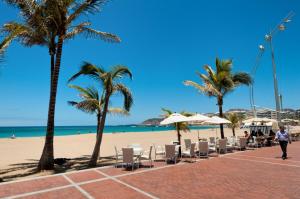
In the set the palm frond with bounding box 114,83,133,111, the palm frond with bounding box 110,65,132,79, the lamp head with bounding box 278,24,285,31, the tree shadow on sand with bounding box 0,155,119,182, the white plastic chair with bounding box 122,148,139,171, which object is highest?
the lamp head with bounding box 278,24,285,31

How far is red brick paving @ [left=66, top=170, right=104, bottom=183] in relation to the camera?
817 cm

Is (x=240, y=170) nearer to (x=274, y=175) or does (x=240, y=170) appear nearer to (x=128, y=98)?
(x=274, y=175)

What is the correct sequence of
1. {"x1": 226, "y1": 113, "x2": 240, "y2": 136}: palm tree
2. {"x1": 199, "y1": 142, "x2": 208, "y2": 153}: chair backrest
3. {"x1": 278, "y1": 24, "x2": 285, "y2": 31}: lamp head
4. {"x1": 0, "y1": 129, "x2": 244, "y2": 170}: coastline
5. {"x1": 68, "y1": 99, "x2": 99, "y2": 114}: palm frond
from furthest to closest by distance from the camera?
1. {"x1": 226, "y1": 113, "x2": 240, "y2": 136}: palm tree
2. {"x1": 278, "y1": 24, "x2": 285, "y2": 31}: lamp head
3. {"x1": 0, "y1": 129, "x2": 244, "y2": 170}: coastline
4. {"x1": 68, "y1": 99, "x2": 99, "y2": 114}: palm frond
5. {"x1": 199, "y1": 142, "x2": 208, "y2": 153}: chair backrest

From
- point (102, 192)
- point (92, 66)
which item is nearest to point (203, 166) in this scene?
point (102, 192)

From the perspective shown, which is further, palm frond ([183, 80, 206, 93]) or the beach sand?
palm frond ([183, 80, 206, 93])

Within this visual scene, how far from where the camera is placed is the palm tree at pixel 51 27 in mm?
9977

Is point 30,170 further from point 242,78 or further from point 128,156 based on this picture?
point 242,78

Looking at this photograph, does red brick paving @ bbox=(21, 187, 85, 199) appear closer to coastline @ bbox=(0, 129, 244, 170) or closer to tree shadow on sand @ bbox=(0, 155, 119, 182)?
tree shadow on sand @ bbox=(0, 155, 119, 182)

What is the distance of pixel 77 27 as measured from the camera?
37.7ft

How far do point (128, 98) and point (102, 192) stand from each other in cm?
607

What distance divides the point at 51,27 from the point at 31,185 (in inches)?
267

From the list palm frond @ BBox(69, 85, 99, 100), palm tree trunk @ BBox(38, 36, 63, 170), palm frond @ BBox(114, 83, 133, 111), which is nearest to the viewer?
palm tree trunk @ BBox(38, 36, 63, 170)

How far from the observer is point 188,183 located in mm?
7379

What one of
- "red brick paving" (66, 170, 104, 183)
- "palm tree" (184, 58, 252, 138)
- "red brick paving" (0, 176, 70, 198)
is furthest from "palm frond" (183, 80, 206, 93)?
"red brick paving" (0, 176, 70, 198)
